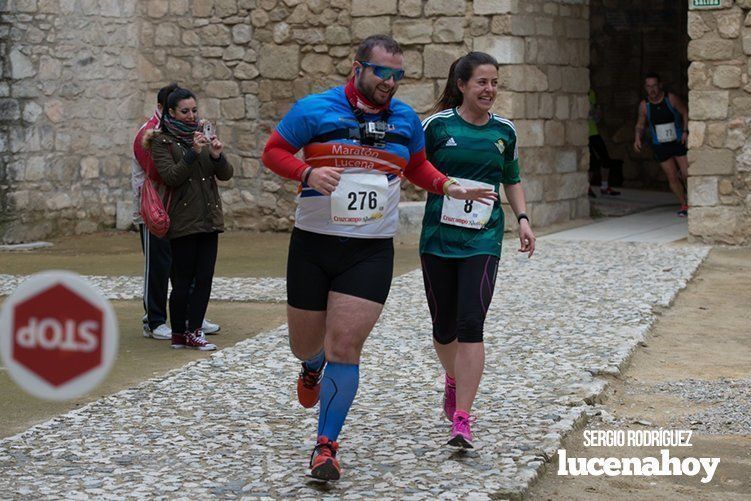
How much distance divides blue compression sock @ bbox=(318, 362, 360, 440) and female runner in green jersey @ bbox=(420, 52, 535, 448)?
0.56 m

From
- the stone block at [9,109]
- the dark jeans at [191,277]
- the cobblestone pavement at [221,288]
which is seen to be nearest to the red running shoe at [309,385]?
the dark jeans at [191,277]

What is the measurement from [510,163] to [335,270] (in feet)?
3.58

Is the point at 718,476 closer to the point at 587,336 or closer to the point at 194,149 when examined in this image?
the point at 587,336

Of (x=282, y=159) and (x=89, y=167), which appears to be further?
(x=89, y=167)

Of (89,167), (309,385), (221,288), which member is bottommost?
(221,288)

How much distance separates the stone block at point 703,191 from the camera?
11.9m

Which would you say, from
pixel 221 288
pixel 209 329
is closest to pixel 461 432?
pixel 209 329

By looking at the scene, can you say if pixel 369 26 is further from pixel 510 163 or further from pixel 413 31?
pixel 510 163

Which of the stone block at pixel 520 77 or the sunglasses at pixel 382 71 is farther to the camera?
the stone block at pixel 520 77

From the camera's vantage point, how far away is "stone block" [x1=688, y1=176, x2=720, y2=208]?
1193 centimetres

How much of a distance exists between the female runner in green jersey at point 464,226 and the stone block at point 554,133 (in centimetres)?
798

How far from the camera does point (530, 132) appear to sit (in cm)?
1294

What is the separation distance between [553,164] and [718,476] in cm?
878

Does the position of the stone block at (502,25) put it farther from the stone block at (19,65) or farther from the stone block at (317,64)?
the stone block at (19,65)
